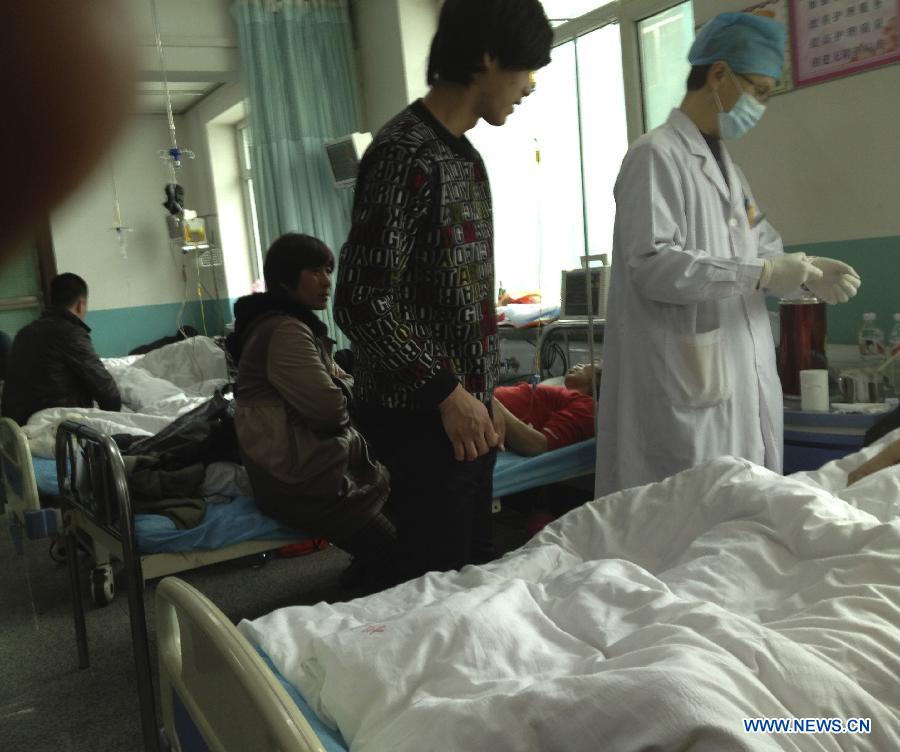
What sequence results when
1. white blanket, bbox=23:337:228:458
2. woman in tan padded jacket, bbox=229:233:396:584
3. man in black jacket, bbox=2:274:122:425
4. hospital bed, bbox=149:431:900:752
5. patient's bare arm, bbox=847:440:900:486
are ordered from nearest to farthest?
man in black jacket, bbox=2:274:122:425
hospital bed, bbox=149:431:900:752
patient's bare arm, bbox=847:440:900:486
woman in tan padded jacket, bbox=229:233:396:584
white blanket, bbox=23:337:228:458

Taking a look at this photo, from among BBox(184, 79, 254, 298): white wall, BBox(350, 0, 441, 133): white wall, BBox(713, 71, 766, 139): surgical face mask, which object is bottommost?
BBox(184, 79, 254, 298): white wall

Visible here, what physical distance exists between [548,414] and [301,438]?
101 centimetres

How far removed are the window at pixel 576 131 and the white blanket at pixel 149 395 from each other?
1563 mm

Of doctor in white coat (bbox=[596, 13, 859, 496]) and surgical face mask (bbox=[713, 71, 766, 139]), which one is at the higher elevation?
surgical face mask (bbox=[713, 71, 766, 139])

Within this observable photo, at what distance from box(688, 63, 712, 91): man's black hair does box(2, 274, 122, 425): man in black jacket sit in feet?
5.01

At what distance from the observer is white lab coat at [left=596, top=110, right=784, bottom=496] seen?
1962 millimetres

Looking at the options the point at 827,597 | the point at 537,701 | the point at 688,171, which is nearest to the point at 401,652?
the point at 537,701

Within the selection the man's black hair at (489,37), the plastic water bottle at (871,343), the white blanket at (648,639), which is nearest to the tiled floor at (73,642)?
the white blanket at (648,639)

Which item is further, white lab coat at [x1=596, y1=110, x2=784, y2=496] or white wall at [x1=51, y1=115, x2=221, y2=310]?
white lab coat at [x1=596, y1=110, x2=784, y2=496]

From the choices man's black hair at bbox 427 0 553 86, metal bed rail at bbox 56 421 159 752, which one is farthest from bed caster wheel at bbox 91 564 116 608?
man's black hair at bbox 427 0 553 86

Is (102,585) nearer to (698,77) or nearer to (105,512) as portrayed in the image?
(105,512)

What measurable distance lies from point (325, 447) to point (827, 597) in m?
1.40

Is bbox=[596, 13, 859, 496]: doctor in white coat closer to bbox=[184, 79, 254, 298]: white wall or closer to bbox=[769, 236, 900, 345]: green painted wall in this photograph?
bbox=[769, 236, 900, 345]: green painted wall

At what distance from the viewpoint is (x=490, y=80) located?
1.36 metres
